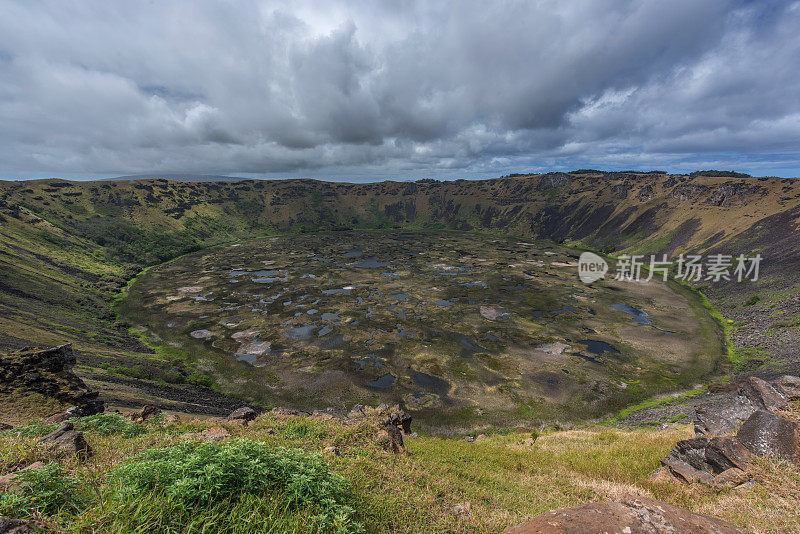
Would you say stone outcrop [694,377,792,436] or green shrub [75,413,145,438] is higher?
green shrub [75,413,145,438]

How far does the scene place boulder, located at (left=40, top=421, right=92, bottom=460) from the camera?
27.0ft

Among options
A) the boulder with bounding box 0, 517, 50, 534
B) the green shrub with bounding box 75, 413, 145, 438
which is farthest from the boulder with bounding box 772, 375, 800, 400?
the green shrub with bounding box 75, 413, 145, 438

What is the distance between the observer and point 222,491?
18.7 ft

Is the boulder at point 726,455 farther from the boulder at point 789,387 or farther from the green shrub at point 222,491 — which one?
the green shrub at point 222,491

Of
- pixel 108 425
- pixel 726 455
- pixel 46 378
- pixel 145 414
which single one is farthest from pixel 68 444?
pixel 726 455

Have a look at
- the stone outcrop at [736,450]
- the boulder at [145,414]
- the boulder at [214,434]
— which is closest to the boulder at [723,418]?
the stone outcrop at [736,450]

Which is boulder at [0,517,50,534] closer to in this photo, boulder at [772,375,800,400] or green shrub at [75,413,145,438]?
green shrub at [75,413,145,438]

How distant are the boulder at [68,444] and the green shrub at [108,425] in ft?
8.60

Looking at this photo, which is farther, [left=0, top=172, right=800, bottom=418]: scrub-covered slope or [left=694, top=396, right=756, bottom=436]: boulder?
[left=0, top=172, right=800, bottom=418]: scrub-covered slope

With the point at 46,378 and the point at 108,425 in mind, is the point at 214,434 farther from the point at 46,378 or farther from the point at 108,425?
the point at 46,378

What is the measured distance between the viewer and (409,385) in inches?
1534

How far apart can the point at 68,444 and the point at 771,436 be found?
24215mm

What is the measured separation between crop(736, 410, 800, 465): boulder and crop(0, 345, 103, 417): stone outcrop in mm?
34250

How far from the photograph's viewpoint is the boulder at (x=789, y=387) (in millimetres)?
15898
